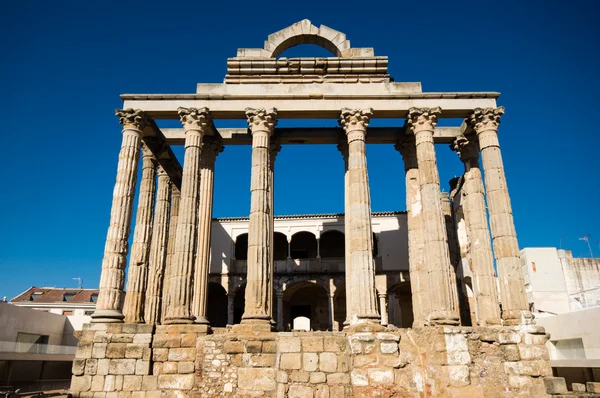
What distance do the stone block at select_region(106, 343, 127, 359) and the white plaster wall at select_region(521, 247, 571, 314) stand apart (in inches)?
1122

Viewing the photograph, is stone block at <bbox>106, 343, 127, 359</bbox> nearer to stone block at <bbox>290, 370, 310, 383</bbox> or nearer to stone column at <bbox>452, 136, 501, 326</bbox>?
stone block at <bbox>290, 370, 310, 383</bbox>

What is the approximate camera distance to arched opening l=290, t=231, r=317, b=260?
32281mm

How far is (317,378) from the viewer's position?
12.8 meters

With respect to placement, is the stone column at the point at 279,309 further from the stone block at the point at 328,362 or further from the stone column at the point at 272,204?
the stone block at the point at 328,362

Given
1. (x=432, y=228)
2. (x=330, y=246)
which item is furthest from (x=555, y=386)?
(x=330, y=246)

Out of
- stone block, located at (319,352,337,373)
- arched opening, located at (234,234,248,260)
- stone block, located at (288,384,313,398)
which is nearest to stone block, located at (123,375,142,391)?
stone block, located at (288,384,313,398)

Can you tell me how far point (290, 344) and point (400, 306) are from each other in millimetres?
18707

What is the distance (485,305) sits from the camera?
51.9 ft

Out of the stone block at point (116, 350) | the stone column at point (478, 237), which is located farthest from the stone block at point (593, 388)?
the stone block at point (116, 350)

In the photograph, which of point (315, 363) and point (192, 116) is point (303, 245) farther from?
point (315, 363)

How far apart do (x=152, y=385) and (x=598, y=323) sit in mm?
19372

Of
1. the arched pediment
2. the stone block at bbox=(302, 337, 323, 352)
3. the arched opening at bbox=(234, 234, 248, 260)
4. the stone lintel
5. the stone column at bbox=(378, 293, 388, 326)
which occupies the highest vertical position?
the arched pediment

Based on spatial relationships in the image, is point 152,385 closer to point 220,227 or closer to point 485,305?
point 485,305

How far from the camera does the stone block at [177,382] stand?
517 inches
